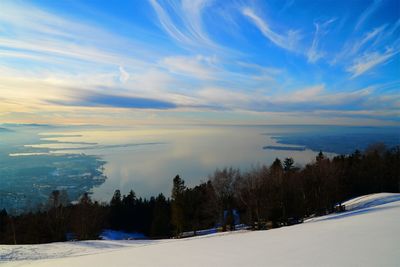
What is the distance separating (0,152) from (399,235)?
462ft

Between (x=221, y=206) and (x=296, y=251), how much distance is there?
2728 centimetres

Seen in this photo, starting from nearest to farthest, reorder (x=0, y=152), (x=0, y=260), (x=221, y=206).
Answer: (x=0, y=260)
(x=221, y=206)
(x=0, y=152)

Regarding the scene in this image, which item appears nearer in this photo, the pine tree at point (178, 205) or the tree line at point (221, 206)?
the tree line at point (221, 206)

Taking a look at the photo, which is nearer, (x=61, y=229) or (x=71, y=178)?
(x=61, y=229)

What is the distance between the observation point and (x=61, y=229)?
30688mm

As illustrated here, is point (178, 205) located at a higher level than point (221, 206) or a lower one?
higher

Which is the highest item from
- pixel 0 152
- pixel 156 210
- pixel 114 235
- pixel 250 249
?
pixel 0 152

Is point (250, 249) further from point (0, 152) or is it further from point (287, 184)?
point (0, 152)

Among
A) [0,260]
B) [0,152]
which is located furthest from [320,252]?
[0,152]

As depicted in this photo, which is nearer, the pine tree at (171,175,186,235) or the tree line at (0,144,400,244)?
the tree line at (0,144,400,244)

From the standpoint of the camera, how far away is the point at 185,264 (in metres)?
7.06

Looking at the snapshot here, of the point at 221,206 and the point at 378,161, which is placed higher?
the point at 378,161

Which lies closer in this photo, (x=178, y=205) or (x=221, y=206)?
(x=221, y=206)

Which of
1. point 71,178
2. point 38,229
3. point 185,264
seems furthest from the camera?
point 71,178
